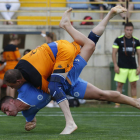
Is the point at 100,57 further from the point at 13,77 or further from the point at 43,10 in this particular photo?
the point at 13,77

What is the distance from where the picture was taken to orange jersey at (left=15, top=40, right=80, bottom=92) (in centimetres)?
530

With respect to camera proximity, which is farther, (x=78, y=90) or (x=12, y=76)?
(x=78, y=90)

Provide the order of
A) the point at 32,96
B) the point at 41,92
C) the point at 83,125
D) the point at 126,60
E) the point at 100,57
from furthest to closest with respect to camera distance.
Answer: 1. the point at 100,57
2. the point at 126,60
3. the point at 83,125
4. the point at 41,92
5. the point at 32,96

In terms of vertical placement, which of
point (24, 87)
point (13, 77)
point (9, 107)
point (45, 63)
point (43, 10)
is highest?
point (43, 10)

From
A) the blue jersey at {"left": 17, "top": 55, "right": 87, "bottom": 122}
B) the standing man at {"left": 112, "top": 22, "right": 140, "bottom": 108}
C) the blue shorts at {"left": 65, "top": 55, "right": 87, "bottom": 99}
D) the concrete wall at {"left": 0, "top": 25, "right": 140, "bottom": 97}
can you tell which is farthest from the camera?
the concrete wall at {"left": 0, "top": 25, "right": 140, "bottom": 97}

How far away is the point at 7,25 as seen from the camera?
11805mm

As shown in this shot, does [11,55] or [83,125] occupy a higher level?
[11,55]

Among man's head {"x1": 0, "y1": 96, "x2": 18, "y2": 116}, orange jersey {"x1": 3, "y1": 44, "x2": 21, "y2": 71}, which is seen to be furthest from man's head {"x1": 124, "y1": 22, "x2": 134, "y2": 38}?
man's head {"x1": 0, "y1": 96, "x2": 18, "y2": 116}

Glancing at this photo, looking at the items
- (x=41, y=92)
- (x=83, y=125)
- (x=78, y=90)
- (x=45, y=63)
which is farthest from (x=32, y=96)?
(x=83, y=125)

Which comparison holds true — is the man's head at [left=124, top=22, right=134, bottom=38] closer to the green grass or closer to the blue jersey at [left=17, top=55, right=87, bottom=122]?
the green grass

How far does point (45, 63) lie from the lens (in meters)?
5.39

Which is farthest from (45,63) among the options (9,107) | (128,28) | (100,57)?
(100,57)

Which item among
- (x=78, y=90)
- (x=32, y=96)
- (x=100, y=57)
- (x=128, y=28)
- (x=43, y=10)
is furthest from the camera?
(x=43, y=10)

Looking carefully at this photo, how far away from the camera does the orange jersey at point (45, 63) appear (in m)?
5.30
